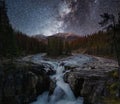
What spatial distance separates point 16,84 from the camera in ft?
132

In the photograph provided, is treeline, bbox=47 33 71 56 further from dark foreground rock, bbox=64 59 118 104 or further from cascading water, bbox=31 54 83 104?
cascading water, bbox=31 54 83 104

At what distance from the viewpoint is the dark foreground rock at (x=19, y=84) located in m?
39.1

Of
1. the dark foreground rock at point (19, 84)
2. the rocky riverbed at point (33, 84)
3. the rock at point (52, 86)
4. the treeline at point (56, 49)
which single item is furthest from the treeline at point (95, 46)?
the dark foreground rock at point (19, 84)

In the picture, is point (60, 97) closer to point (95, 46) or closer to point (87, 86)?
point (87, 86)

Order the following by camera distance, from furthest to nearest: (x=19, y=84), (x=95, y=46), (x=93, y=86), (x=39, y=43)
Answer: (x=95, y=46) < (x=39, y=43) < (x=19, y=84) < (x=93, y=86)

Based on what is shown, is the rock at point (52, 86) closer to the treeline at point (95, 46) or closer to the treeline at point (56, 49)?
the treeline at point (56, 49)

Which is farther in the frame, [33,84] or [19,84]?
[33,84]

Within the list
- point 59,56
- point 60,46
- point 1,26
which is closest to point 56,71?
point 1,26

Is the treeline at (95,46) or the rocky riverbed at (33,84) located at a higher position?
the treeline at (95,46)

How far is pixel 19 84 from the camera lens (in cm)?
4044

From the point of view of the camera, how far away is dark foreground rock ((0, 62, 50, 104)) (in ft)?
128

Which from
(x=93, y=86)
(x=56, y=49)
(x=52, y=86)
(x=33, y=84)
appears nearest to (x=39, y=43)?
(x=56, y=49)

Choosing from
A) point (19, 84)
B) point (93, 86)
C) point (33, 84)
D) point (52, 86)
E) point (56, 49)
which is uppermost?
point (56, 49)

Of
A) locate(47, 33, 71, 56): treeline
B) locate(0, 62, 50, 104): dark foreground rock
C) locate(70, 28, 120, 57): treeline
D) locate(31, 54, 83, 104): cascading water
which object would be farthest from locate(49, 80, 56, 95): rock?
locate(70, 28, 120, 57): treeline
